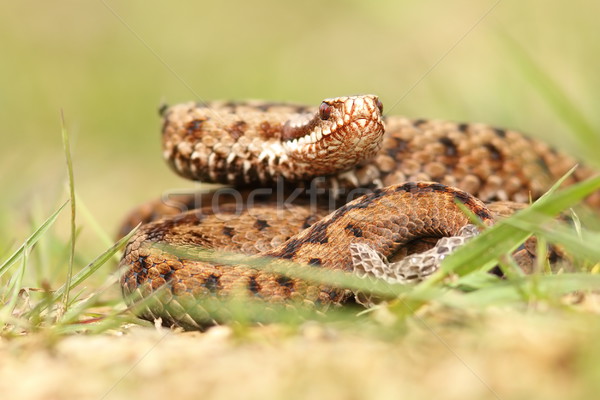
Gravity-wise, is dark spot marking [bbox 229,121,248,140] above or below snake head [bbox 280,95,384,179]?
above

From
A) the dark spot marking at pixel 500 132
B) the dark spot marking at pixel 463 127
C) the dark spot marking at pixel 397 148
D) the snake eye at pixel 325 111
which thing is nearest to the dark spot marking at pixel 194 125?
the snake eye at pixel 325 111

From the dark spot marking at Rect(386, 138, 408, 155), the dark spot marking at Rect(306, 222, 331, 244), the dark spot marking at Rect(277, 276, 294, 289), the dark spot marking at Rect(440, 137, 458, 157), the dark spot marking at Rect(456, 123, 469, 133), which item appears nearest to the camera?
the dark spot marking at Rect(277, 276, 294, 289)

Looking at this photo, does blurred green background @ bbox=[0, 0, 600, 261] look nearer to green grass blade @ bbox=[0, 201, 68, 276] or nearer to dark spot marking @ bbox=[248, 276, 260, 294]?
green grass blade @ bbox=[0, 201, 68, 276]

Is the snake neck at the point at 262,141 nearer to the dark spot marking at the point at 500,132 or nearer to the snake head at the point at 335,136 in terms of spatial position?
the snake head at the point at 335,136

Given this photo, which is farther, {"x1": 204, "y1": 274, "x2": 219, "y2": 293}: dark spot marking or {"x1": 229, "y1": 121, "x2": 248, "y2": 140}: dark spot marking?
{"x1": 229, "y1": 121, "x2": 248, "y2": 140}: dark spot marking

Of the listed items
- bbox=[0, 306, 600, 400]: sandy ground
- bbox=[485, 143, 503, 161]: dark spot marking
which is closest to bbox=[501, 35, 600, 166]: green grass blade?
bbox=[485, 143, 503, 161]: dark spot marking

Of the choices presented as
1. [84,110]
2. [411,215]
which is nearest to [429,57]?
[84,110]

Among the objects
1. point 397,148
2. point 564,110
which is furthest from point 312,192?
point 564,110

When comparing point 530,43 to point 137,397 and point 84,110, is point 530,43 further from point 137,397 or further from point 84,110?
point 84,110

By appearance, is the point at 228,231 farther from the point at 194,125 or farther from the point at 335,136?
the point at 194,125

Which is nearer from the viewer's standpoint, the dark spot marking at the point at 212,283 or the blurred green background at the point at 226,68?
the dark spot marking at the point at 212,283
